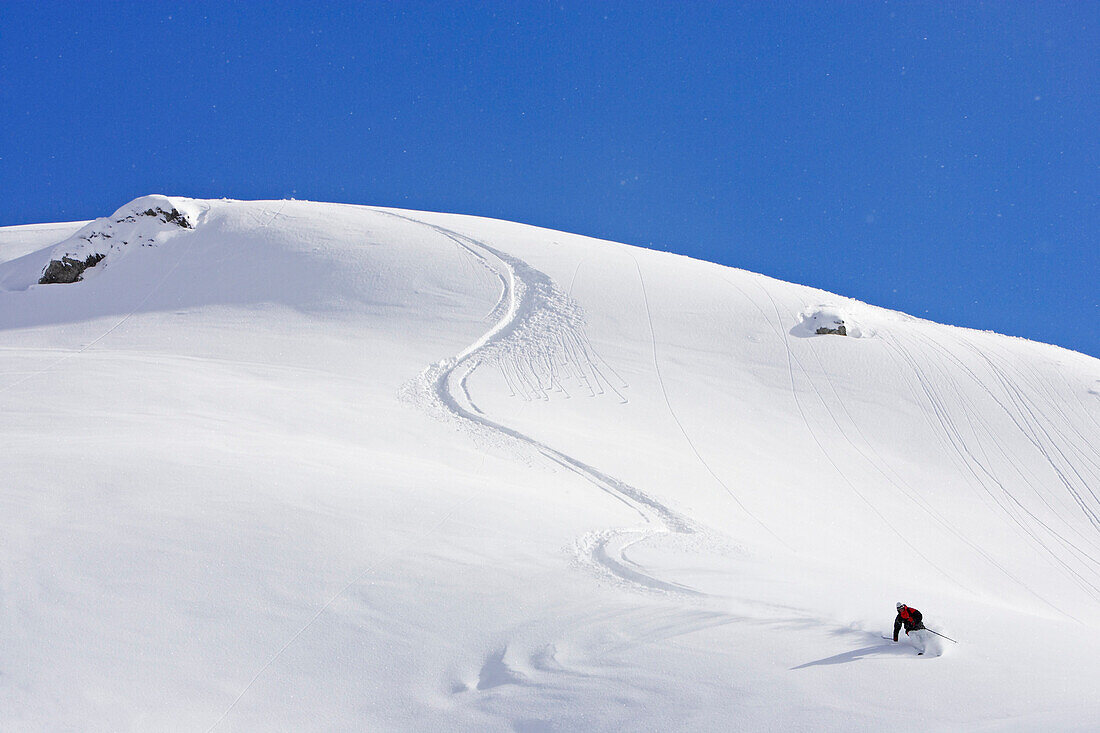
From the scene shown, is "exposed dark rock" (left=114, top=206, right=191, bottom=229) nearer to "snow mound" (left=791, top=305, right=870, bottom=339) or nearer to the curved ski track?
the curved ski track

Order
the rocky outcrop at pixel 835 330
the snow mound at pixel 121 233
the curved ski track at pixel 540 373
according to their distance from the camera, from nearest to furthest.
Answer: the curved ski track at pixel 540 373
the rocky outcrop at pixel 835 330
the snow mound at pixel 121 233

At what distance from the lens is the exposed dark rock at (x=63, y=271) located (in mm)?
23234

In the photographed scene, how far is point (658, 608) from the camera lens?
631cm

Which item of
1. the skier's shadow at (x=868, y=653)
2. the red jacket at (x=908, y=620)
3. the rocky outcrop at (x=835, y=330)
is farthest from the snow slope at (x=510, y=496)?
the rocky outcrop at (x=835, y=330)

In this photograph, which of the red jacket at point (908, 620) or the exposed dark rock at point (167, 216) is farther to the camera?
the exposed dark rock at point (167, 216)

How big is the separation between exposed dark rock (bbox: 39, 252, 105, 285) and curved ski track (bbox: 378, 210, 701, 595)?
11.2 meters

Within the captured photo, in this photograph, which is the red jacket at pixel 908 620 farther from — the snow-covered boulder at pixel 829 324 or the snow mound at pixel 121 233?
the snow mound at pixel 121 233

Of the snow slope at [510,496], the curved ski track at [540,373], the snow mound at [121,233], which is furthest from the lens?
the snow mound at [121,233]

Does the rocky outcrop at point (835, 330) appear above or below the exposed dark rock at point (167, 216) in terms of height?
below

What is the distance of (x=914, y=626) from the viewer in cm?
525

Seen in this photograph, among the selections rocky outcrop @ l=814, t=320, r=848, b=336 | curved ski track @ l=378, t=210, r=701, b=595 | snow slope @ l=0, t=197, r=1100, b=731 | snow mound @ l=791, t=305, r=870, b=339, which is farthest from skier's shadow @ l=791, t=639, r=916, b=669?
rocky outcrop @ l=814, t=320, r=848, b=336

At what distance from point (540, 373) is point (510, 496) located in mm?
8511

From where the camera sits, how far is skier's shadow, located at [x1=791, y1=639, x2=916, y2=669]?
5.15 m

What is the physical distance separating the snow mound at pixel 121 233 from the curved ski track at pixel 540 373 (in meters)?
8.41
